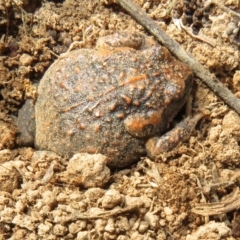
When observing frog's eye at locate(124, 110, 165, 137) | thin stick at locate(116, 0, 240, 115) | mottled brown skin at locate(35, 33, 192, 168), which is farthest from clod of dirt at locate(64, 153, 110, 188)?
thin stick at locate(116, 0, 240, 115)

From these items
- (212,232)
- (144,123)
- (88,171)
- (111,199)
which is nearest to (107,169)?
(88,171)

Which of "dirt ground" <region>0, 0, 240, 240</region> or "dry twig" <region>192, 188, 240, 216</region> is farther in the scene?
"dry twig" <region>192, 188, 240, 216</region>

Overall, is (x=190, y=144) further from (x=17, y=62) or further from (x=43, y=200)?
(x=17, y=62)

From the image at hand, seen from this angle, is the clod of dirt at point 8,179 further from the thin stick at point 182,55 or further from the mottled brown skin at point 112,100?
the thin stick at point 182,55

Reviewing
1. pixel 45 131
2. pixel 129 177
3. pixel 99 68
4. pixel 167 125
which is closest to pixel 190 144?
pixel 167 125

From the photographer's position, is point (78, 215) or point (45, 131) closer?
point (78, 215)

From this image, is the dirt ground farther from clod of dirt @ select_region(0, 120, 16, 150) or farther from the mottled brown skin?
the mottled brown skin

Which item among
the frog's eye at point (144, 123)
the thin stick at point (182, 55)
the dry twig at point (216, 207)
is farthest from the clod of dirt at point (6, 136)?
the dry twig at point (216, 207)
